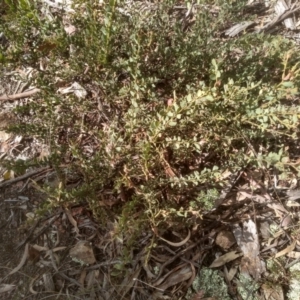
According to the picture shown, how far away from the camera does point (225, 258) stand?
6.43 feet

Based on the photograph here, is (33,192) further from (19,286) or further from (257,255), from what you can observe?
(257,255)

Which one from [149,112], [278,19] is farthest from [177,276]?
[278,19]

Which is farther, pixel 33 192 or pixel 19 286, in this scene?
pixel 33 192

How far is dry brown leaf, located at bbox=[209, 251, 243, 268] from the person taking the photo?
1.95 m

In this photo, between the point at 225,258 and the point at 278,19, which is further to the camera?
the point at 278,19

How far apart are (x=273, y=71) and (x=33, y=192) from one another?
1.41 metres

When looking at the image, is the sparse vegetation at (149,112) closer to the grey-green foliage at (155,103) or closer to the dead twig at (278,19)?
the grey-green foliage at (155,103)

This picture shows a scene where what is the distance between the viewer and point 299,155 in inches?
82.5

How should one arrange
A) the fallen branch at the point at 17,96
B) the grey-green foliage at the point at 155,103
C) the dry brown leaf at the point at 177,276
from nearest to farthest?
the grey-green foliage at the point at 155,103, the dry brown leaf at the point at 177,276, the fallen branch at the point at 17,96

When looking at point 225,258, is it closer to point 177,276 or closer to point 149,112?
point 177,276

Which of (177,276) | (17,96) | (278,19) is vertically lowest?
(177,276)

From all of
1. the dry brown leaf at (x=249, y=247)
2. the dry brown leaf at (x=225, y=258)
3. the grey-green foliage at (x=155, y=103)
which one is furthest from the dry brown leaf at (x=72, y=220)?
the dry brown leaf at (x=249, y=247)

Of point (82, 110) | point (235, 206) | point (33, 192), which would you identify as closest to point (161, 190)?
point (235, 206)

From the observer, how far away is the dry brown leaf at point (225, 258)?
195 centimetres
